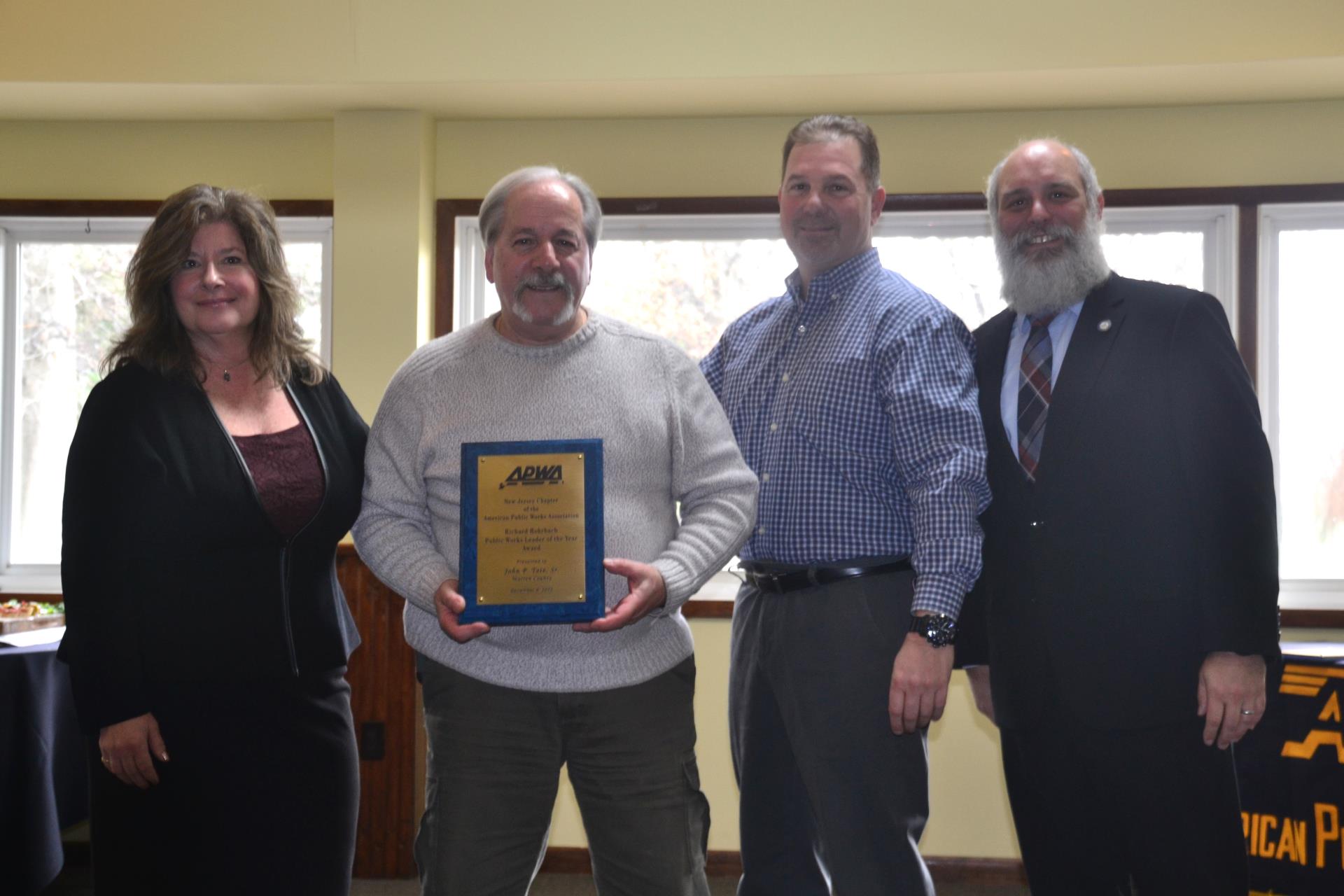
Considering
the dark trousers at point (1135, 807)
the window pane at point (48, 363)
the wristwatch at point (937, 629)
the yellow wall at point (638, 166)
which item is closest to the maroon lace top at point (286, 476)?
the wristwatch at point (937, 629)

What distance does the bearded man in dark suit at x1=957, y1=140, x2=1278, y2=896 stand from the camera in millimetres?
1853

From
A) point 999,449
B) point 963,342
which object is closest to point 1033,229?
point 963,342

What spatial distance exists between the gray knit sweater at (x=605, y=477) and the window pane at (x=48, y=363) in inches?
113

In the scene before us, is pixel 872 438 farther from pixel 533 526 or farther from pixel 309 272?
pixel 309 272

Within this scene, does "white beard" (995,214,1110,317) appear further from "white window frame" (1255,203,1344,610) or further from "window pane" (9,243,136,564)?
"window pane" (9,243,136,564)

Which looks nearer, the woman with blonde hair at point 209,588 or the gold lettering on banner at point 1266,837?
the woman with blonde hair at point 209,588

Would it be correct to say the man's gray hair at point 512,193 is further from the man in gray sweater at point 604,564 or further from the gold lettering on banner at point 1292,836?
the gold lettering on banner at point 1292,836

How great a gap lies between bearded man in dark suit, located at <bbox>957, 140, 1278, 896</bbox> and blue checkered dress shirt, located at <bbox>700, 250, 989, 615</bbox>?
0.13m

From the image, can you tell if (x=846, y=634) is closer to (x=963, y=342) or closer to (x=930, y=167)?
(x=963, y=342)

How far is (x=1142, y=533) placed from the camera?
74.1 inches

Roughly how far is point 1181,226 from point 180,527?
3461 millimetres

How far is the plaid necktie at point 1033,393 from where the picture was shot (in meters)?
1.99

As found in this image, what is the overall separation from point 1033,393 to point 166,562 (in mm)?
1482

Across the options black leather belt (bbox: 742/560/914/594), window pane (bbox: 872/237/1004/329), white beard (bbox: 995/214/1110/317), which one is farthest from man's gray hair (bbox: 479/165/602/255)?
window pane (bbox: 872/237/1004/329)
